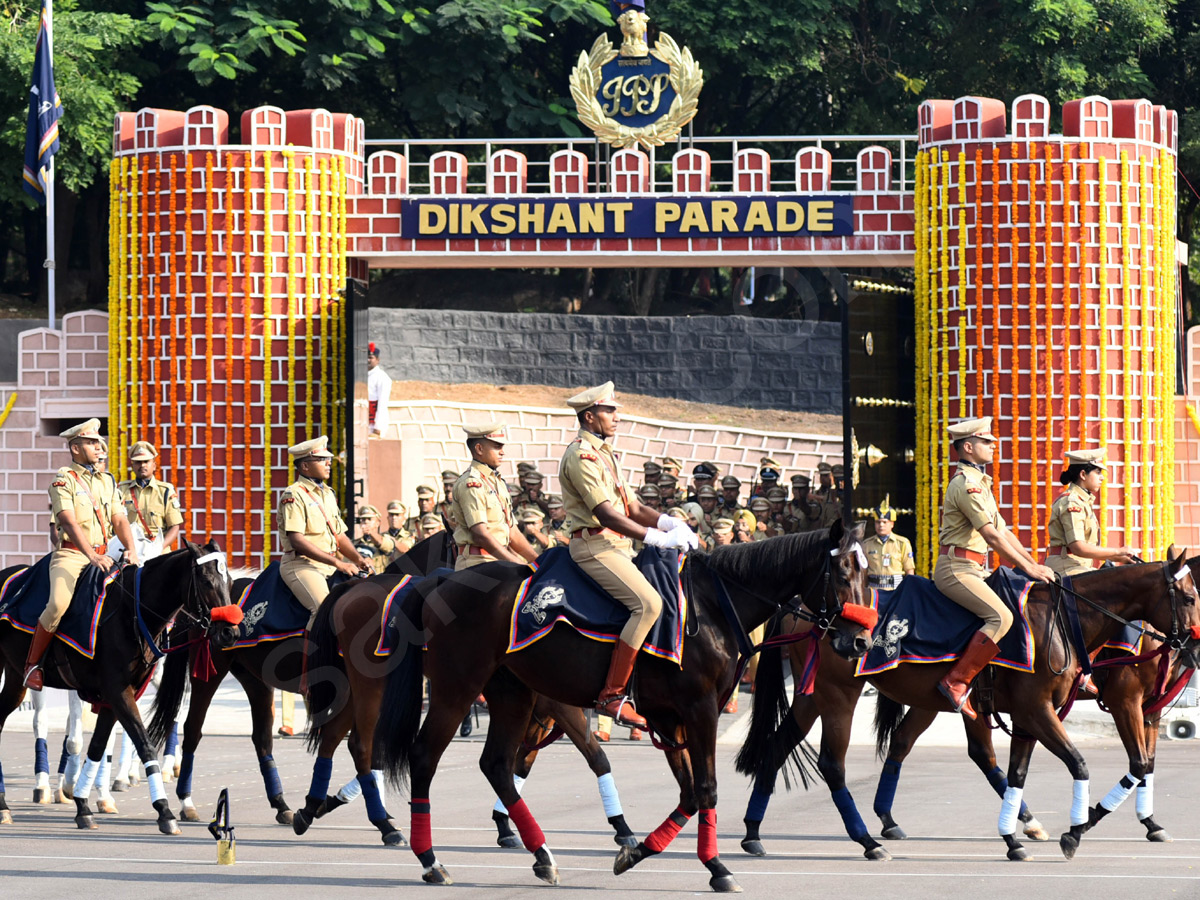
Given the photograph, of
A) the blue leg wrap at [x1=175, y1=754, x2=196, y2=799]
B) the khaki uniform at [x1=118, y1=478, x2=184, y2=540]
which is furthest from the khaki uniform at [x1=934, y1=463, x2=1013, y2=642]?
the khaki uniform at [x1=118, y1=478, x2=184, y2=540]

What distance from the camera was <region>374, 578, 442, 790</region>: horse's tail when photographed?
424 inches

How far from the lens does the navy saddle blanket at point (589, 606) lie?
410 inches

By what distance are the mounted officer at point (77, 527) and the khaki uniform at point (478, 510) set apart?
2487 mm

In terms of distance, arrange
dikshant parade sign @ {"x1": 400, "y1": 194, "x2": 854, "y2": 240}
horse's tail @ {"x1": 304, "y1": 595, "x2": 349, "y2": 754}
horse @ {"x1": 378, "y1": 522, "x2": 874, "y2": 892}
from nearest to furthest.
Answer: horse @ {"x1": 378, "y1": 522, "x2": 874, "y2": 892}
horse's tail @ {"x1": 304, "y1": 595, "x2": 349, "y2": 754}
dikshant parade sign @ {"x1": 400, "y1": 194, "x2": 854, "y2": 240}

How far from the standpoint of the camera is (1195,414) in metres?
21.1

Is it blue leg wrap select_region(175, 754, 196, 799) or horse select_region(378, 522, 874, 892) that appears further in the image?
blue leg wrap select_region(175, 754, 196, 799)

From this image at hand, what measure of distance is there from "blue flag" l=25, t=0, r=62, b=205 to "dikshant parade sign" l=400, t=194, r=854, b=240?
17.7 feet

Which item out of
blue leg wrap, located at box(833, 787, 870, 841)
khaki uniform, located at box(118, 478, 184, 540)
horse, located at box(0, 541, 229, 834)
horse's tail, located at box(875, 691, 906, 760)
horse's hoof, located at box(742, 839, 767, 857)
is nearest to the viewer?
blue leg wrap, located at box(833, 787, 870, 841)

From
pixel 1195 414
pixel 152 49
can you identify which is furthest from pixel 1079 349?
pixel 152 49

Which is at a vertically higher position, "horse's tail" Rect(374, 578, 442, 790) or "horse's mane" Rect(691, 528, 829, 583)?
"horse's mane" Rect(691, 528, 829, 583)

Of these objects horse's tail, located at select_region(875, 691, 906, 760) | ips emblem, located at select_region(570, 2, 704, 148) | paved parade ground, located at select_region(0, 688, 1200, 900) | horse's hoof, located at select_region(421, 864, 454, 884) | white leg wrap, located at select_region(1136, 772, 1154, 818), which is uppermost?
ips emblem, located at select_region(570, 2, 704, 148)

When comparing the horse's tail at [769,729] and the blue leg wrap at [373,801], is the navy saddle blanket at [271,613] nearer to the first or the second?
the blue leg wrap at [373,801]

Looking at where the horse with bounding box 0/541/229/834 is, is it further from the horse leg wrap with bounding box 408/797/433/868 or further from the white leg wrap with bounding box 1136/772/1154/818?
the white leg wrap with bounding box 1136/772/1154/818

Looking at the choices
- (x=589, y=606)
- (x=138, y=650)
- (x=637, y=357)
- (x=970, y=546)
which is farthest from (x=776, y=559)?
(x=637, y=357)
